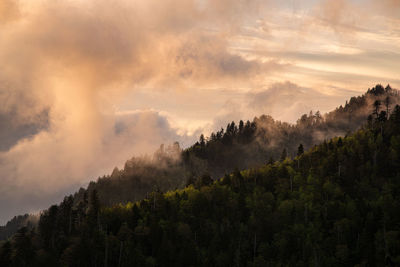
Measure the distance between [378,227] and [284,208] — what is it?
36.4 metres

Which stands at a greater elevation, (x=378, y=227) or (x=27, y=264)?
(x=378, y=227)

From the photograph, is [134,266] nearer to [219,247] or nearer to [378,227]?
[219,247]

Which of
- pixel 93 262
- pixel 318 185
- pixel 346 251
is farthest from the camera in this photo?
pixel 318 185

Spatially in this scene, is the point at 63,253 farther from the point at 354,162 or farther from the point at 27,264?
the point at 354,162

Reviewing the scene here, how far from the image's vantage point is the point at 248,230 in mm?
173375

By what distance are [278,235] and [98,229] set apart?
63.9 meters

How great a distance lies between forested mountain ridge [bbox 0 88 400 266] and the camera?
502 ft

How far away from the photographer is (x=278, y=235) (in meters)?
166

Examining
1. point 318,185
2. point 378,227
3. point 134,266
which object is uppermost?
point 318,185

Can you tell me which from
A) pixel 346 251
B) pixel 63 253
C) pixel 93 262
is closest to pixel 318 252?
pixel 346 251

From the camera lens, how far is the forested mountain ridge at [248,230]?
502 feet

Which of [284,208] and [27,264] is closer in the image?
[27,264]

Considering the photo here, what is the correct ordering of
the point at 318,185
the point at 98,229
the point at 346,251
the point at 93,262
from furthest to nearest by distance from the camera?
the point at 318,185 < the point at 98,229 < the point at 93,262 < the point at 346,251

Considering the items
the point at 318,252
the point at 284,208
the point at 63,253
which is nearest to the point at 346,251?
the point at 318,252
